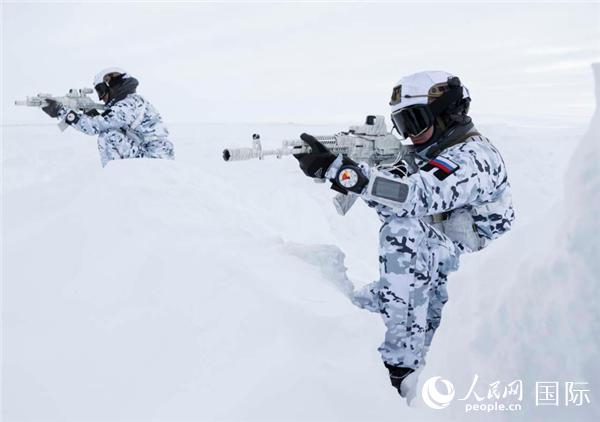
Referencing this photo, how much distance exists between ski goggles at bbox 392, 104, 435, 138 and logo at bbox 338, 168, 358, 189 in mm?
606

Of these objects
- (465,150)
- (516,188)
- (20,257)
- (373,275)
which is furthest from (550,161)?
(20,257)

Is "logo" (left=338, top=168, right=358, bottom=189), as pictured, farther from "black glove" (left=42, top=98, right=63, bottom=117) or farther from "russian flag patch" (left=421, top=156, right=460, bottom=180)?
"black glove" (left=42, top=98, right=63, bottom=117)

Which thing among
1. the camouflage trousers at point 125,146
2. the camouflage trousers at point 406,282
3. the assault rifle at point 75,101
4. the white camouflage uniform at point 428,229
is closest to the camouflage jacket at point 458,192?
the white camouflage uniform at point 428,229

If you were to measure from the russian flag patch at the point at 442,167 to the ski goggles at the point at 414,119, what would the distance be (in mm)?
355

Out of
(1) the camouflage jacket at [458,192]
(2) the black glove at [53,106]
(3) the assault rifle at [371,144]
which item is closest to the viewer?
(1) the camouflage jacket at [458,192]

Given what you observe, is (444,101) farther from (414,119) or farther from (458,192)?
(458,192)

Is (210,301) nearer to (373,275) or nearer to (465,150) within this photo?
(465,150)

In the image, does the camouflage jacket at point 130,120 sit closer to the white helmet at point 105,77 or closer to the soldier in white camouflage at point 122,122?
the soldier in white camouflage at point 122,122

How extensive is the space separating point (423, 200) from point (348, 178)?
36 centimetres

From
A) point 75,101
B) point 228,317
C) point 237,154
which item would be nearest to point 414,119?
point 237,154

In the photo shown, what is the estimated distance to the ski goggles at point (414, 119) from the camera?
9.18ft

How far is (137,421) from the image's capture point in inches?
80.9

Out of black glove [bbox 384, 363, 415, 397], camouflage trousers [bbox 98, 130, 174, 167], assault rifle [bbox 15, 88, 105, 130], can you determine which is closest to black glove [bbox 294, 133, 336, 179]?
black glove [bbox 384, 363, 415, 397]

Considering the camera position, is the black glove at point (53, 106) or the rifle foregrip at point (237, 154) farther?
the black glove at point (53, 106)
